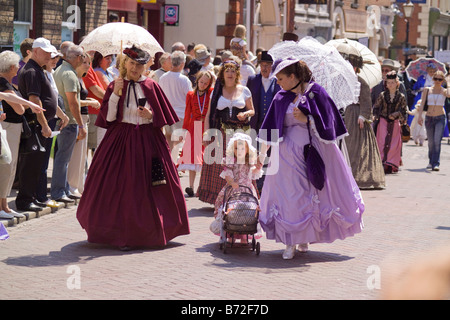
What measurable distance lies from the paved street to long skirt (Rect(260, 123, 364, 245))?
0.81 feet

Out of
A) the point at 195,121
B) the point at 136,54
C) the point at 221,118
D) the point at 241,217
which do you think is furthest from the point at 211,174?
the point at 136,54

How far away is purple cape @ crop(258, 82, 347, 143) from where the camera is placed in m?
7.81

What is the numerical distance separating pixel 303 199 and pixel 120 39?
3740 mm

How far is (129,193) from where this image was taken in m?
8.12

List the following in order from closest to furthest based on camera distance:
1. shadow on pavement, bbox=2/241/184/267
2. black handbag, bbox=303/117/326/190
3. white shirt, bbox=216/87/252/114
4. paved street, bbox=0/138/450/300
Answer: paved street, bbox=0/138/450/300 < shadow on pavement, bbox=2/241/184/267 < black handbag, bbox=303/117/326/190 < white shirt, bbox=216/87/252/114

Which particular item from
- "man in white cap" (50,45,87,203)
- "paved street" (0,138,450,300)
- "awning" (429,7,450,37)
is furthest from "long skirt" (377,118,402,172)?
"awning" (429,7,450,37)

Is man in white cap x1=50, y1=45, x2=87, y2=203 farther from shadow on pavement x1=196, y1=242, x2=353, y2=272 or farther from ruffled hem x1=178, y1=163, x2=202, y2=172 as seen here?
shadow on pavement x1=196, y1=242, x2=353, y2=272

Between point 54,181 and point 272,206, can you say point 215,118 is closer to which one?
point 54,181

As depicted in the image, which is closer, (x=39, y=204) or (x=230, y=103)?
(x=39, y=204)

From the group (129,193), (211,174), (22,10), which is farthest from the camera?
(22,10)

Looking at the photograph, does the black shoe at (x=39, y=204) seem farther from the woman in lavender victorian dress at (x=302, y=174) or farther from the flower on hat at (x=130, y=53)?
the woman in lavender victorian dress at (x=302, y=174)

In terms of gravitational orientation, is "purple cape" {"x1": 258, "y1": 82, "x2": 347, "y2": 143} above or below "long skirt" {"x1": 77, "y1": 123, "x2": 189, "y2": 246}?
above

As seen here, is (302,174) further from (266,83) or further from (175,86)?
(175,86)

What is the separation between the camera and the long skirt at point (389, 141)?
52.5 ft
